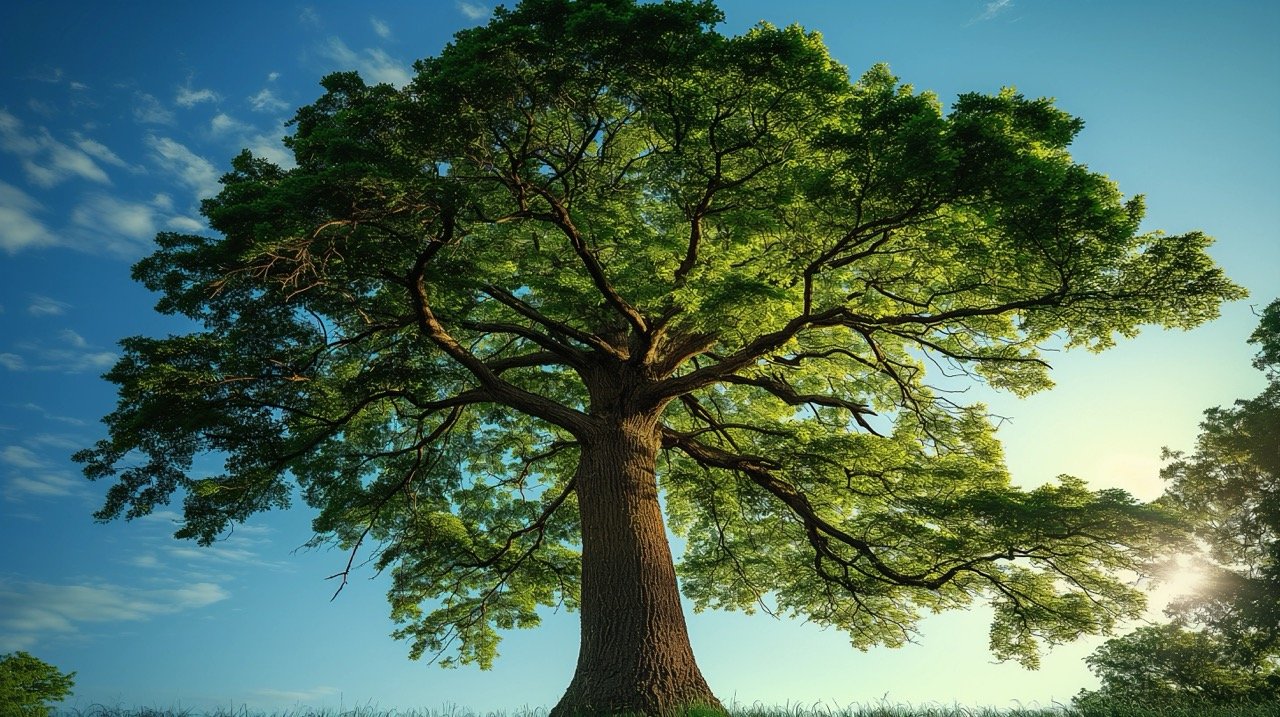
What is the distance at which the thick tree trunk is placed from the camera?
8.73 meters

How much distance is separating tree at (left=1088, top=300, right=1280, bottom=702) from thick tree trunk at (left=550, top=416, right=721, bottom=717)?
1660cm

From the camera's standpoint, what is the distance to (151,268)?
10.7m

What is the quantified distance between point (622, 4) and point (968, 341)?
776 cm

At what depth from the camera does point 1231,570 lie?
19500 millimetres

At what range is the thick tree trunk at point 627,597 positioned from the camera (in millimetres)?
8734

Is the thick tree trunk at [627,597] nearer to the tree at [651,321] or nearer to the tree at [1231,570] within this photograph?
the tree at [651,321]

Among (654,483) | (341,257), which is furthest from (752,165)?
(341,257)

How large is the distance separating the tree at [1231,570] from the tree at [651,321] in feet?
38.1

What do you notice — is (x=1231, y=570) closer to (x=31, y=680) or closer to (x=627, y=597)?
(x=627, y=597)

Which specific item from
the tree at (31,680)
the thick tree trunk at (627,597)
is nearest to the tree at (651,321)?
the thick tree trunk at (627,597)

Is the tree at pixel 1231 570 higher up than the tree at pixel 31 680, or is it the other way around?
the tree at pixel 1231 570

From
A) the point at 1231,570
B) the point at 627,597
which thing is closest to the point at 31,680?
the point at 627,597

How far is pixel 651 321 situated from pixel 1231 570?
18607 mm

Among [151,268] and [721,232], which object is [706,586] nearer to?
[721,232]
